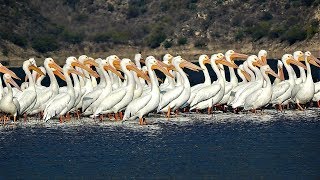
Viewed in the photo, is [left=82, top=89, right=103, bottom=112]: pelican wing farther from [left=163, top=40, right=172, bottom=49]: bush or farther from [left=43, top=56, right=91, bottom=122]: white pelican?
[left=163, top=40, right=172, bottom=49]: bush

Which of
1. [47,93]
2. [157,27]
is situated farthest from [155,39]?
[47,93]

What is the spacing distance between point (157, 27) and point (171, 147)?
5173 cm

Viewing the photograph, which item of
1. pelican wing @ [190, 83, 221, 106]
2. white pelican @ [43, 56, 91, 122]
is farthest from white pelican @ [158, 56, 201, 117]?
white pelican @ [43, 56, 91, 122]

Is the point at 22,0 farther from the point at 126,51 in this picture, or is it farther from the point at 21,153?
the point at 21,153

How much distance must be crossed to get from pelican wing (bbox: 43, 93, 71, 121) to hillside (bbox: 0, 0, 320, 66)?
28112 mm

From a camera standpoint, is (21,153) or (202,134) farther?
(202,134)

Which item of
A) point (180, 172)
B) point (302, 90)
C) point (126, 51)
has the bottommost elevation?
point (180, 172)

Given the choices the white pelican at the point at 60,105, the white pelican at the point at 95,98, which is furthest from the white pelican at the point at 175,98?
the white pelican at the point at 60,105

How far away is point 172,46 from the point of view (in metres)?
78.1

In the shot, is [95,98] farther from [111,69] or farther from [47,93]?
[111,69]

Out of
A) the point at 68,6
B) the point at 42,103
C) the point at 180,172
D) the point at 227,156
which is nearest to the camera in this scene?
the point at 180,172

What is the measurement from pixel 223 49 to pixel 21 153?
2236 inches

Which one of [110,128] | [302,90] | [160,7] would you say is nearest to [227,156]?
[110,128]

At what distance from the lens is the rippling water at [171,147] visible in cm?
1870
